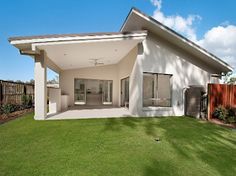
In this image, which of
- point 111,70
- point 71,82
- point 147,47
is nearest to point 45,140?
point 147,47

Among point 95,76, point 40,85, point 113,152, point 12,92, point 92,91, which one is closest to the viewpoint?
point 113,152

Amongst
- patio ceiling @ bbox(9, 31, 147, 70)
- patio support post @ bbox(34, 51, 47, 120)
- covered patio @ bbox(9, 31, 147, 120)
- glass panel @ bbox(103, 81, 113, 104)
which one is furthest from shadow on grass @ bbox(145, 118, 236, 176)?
glass panel @ bbox(103, 81, 113, 104)

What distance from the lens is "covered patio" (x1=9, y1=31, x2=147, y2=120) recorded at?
281 inches

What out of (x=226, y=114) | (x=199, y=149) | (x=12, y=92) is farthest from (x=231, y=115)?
(x=12, y=92)

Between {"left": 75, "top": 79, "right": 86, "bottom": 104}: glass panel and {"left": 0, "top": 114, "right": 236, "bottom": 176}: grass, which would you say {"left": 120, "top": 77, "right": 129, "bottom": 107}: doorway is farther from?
{"left": 0, "top": 114, "right": 236, "bottom": 176}: grass

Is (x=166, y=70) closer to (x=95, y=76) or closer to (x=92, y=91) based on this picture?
(x=95, y=76)

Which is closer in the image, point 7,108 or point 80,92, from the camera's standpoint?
point 7,108

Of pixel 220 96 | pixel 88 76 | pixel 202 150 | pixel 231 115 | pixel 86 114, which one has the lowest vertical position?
pixel 202 150

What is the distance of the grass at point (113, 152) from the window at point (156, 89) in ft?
12.4

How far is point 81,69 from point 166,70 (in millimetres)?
7502

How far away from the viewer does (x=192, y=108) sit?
938 centimetres

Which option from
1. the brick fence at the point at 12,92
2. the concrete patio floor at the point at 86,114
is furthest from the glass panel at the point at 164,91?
the brick fence at the point at 12,92

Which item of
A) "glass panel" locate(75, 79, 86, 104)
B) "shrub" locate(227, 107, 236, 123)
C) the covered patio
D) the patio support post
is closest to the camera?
the covered patio

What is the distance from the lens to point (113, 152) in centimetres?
391
